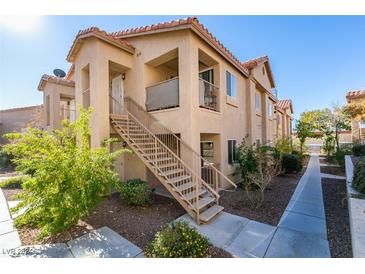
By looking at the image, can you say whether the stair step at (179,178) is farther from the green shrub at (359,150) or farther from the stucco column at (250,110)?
the green shrub at (359,150)

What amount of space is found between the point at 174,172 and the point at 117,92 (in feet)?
19.5

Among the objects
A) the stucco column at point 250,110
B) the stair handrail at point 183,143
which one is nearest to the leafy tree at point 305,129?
the stucco column at point 250,110

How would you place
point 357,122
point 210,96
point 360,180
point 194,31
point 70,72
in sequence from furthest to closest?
point 357,122, point 70,72, point 210,96, point 194,31, point 360,180

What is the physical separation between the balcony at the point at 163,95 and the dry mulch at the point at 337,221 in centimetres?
655

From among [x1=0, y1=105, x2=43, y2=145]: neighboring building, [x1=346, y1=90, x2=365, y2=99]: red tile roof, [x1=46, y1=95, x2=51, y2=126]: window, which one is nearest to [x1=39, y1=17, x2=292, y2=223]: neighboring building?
[x1=46, y1=95, x2=51, y2=126]: window

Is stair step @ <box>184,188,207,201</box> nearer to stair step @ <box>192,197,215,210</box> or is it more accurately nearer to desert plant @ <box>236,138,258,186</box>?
stair step @ <box>192,197,215,210</box>

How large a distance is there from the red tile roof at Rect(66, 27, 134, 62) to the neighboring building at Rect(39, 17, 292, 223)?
0.14 ft

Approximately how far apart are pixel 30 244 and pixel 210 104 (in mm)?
8041

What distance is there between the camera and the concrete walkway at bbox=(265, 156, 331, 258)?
428 centimetres

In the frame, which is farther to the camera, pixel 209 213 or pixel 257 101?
pixel 257 101

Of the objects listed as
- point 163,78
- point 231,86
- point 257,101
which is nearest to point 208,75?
point 231,86

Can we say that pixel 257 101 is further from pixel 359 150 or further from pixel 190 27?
pixel 190 27

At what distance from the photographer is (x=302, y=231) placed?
5191mm

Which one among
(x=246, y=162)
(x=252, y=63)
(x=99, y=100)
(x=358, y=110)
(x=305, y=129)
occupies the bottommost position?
(x=246, y=162)
